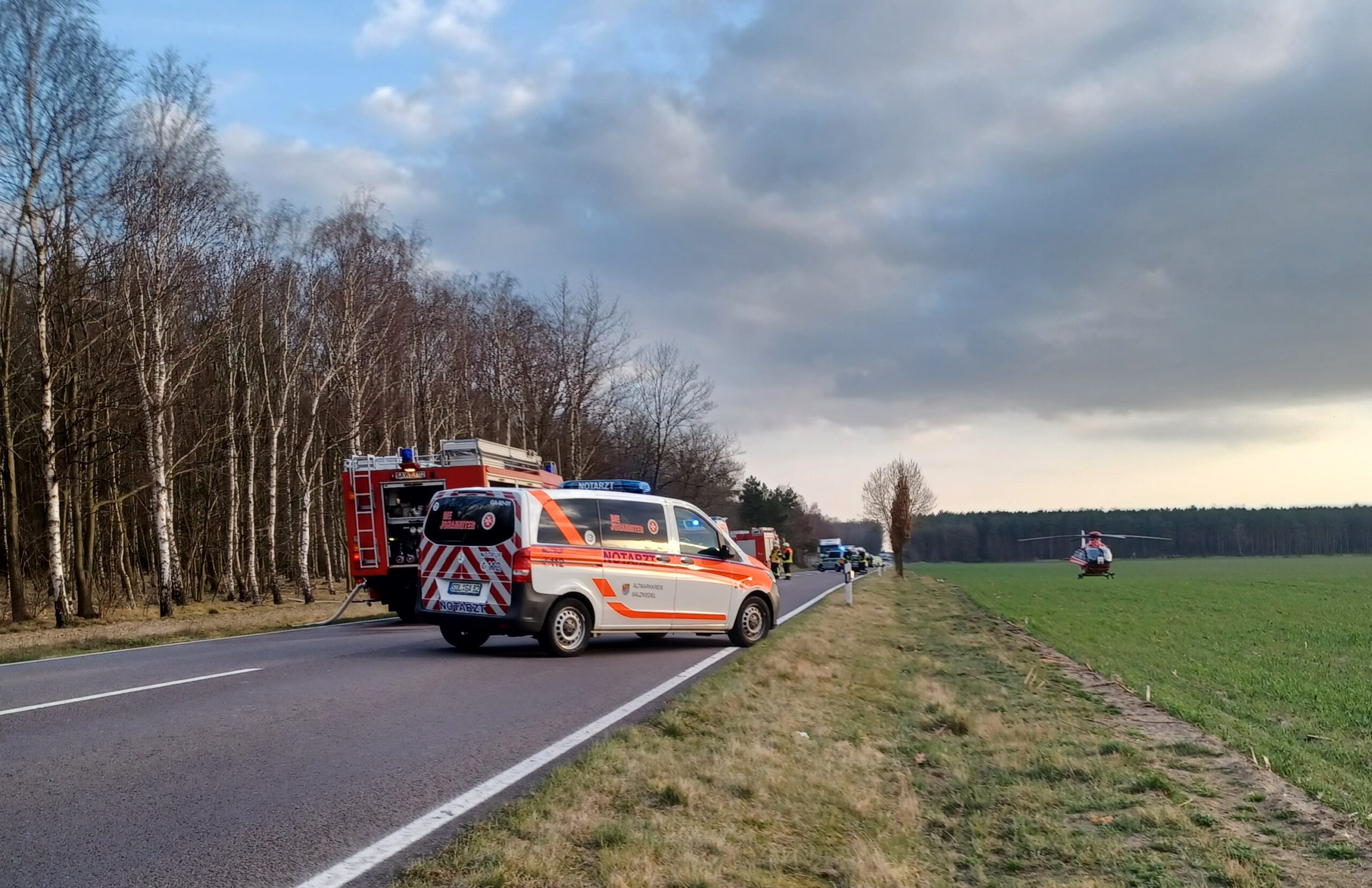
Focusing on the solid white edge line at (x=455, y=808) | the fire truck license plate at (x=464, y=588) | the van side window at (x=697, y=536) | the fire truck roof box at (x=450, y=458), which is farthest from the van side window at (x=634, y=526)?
the fire truck roof box at (x=450, y=458)

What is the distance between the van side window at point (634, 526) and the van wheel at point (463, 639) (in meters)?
2.16

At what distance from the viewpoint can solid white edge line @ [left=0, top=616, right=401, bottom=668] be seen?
40.7 ft

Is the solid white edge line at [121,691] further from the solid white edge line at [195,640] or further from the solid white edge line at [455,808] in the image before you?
the solid white edge line at [455,808]

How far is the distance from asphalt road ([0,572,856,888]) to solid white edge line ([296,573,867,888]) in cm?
6

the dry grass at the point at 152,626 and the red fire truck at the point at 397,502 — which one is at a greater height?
the red fire truck at the point at 397,502

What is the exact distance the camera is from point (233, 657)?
38.9 feet

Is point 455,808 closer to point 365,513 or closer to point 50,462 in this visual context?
point 365,513

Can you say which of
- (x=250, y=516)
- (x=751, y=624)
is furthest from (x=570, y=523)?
(x=250, y=516)

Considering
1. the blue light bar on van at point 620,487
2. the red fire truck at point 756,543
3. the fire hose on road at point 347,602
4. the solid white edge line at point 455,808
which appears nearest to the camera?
the solid white edge line at point 455,808

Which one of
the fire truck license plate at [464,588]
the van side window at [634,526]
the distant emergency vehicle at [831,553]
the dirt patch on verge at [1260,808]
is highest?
the van side window at [634,526]

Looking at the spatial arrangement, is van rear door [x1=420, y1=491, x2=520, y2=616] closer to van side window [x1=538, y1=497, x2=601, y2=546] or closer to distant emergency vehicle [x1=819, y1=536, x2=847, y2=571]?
van side window [x1=538, y1=497, x2=601, y2=546]

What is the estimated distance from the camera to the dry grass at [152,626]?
14.4 m

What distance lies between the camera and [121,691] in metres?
8.89

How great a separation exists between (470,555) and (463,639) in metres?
1.69
